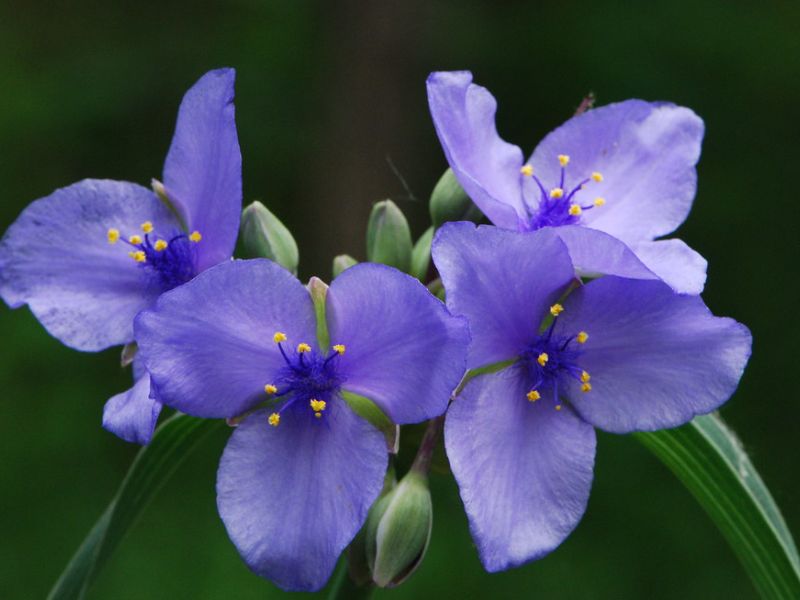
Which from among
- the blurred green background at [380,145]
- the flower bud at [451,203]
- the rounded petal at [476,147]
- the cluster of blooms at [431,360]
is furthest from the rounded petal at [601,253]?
the blurred green background at [380,145]

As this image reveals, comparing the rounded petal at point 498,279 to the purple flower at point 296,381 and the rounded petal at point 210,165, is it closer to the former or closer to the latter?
the purple flower at point 296,381

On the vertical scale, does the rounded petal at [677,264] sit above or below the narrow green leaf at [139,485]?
above

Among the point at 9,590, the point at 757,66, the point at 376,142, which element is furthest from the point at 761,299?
the point at 9,590

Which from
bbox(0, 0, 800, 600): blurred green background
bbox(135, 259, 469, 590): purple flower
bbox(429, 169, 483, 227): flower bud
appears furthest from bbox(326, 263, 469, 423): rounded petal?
bbox(0, 0, 800, 600): blurred green background

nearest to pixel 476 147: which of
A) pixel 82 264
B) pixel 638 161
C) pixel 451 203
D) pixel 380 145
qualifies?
pixel 451 203

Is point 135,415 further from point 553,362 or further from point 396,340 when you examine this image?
point 553,362

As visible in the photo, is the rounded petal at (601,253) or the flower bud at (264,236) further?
the flower bud at (264,236)
